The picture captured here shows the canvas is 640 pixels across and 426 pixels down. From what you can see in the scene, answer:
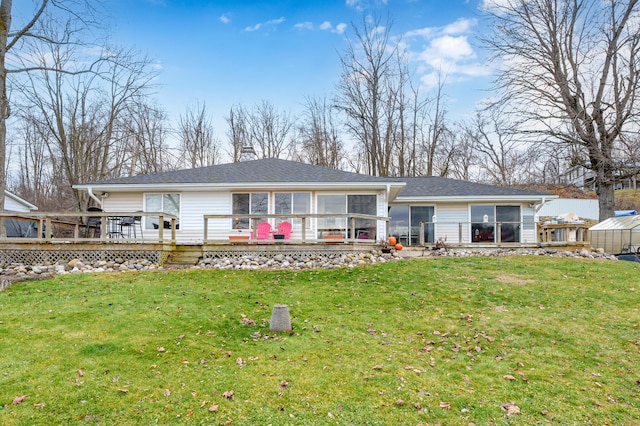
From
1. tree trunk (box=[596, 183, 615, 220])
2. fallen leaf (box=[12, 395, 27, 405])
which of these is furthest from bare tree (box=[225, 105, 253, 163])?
fallen leaf (box=[12, 395, 27, 405])

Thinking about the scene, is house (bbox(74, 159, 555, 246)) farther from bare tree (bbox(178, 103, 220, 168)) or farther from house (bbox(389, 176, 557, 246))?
bare tree (bbox(178, 103, 220, 168))

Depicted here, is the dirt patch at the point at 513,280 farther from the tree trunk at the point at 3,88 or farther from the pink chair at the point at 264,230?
the tree trunk at the point at 3,88

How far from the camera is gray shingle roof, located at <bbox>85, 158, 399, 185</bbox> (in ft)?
45.2

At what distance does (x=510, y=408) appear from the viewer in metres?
3.73

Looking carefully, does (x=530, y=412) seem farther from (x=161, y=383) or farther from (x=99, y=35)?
(x=99, y=35)

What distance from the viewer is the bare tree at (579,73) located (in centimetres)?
1616

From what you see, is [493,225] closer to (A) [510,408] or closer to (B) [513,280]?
(B) [513,280]

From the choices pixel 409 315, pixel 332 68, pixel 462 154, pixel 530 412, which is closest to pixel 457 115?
pixel 462 154

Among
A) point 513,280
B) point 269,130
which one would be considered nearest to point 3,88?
point 513,280

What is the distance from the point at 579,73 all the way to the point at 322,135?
16605 mm

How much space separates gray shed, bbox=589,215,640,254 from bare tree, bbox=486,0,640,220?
1.63 feet

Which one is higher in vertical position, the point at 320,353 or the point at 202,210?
the point at 202,210

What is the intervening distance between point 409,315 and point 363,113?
21.9 meters

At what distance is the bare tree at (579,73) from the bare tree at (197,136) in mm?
20446
